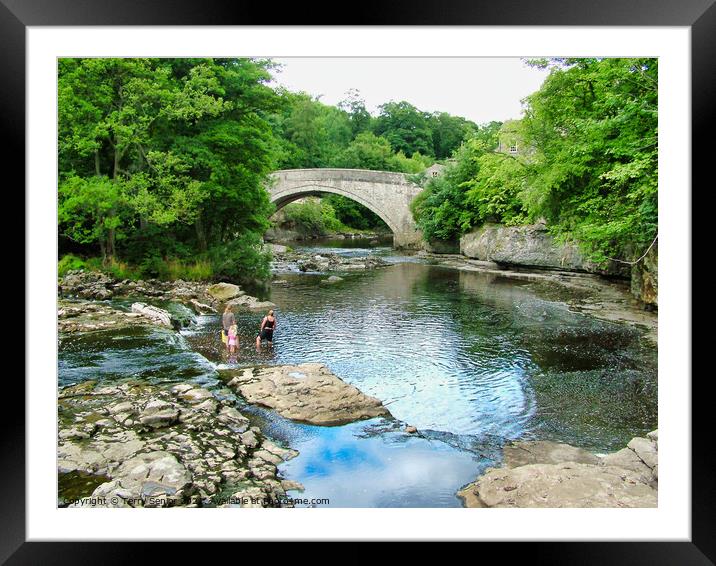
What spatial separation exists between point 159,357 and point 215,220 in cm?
663

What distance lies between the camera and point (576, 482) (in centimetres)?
349

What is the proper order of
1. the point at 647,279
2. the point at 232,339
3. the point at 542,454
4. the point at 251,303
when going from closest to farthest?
the point at 542,454 → the point at 232,339 → the point at 647,279 → the point at 251,303

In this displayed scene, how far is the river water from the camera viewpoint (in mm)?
4074

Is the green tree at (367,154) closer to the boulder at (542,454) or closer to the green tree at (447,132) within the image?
the green tree at (447,132)

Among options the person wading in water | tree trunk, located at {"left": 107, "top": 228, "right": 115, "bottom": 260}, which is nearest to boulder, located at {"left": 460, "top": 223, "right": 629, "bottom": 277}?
the person wading in water

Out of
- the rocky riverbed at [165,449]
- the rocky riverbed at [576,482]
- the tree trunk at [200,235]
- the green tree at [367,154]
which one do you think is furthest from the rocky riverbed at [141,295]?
the green tree at [367,154]

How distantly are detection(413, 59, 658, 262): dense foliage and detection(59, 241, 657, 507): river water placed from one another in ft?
4.85

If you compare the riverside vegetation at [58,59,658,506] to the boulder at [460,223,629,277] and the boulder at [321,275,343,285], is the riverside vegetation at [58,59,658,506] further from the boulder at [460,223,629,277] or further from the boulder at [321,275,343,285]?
the boulder at [460,223,629,277]

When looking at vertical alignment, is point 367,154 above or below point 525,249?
above
